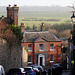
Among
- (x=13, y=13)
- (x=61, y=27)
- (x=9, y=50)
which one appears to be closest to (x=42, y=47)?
(x=13, y=13)

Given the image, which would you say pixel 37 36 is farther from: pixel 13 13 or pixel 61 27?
pixel 61 27

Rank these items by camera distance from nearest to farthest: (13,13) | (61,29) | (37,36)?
1. (13,13)
2. (37,36)
3. (61,29)

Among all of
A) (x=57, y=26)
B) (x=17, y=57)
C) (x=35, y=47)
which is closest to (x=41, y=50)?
(x=35, y=47)

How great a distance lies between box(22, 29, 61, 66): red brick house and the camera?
57.9m

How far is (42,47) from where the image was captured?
193 ft

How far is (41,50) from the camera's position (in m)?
58.7

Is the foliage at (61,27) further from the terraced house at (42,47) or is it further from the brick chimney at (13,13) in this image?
the brick chimney at (13,13)

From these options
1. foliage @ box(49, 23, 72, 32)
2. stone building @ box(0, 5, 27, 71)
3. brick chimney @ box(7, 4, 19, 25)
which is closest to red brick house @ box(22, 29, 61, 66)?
brick chimney @ box(7, 4, 19, 25)

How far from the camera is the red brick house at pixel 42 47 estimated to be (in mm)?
57881

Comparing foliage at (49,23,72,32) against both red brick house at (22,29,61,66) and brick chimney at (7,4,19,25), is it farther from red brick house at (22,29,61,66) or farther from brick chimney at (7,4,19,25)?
brick chimney at (7,4,19,25)

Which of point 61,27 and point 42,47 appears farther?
point 61,27

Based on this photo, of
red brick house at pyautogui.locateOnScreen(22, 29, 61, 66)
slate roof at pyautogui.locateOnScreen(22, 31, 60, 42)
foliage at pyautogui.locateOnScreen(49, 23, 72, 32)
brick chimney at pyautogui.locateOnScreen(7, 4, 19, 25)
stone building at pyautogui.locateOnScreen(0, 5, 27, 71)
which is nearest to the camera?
stone building at pyautogui.locateOnScreen(0, 5, 27, 71)

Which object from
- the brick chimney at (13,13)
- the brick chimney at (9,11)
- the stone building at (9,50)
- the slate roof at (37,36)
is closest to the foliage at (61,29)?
the slate roof at (37,36)

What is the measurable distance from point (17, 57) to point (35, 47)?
90.8 ft
